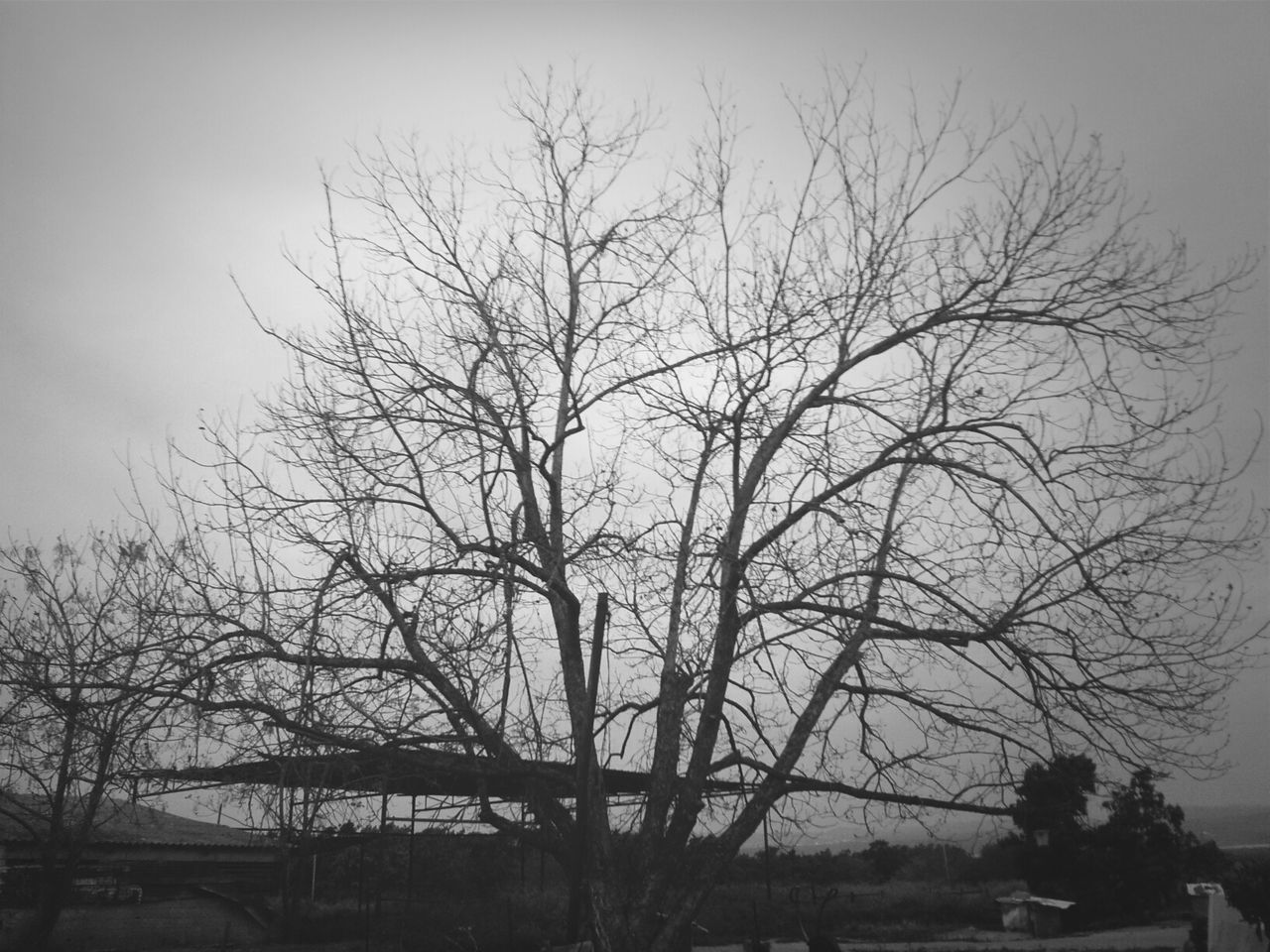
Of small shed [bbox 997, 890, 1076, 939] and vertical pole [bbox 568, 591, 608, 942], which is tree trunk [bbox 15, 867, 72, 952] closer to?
vertical pole [bbox 568, 591, 608, 942]

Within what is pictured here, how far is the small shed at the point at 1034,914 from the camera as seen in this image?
26203 mm

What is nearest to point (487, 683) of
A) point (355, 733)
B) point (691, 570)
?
point (355, 733)

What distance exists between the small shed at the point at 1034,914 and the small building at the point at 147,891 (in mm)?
20003

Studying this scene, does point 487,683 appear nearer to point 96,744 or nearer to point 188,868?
point 96,744

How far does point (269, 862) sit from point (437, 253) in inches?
673

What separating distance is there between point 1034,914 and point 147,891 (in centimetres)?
2250

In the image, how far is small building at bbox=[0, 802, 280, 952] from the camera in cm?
1664

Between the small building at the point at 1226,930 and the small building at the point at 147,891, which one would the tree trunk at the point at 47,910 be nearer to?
the small building at the point at 147,891

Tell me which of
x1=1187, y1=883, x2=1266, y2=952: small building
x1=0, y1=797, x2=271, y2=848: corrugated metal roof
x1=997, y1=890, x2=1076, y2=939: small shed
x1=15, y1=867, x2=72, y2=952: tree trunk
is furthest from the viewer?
x1=997, y1=890, x2=1076, y2=939: small shed

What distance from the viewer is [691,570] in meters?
9.09

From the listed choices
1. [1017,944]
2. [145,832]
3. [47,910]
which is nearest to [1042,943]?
[1017,944]

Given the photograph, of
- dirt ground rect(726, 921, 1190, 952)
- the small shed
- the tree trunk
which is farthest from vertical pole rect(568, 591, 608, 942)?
the small shed

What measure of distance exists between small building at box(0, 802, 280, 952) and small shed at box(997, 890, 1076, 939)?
788 inches

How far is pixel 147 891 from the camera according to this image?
60.4 ft
